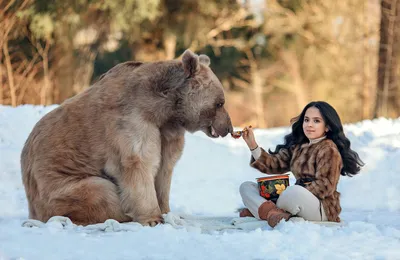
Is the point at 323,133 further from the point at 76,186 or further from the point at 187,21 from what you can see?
the point at 187,21

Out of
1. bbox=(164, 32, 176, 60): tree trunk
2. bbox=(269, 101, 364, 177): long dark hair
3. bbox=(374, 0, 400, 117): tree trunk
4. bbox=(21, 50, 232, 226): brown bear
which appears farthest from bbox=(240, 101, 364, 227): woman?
bbox=(164, 32, 176, 60): tree trunk

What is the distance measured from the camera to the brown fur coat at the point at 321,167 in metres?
5.57

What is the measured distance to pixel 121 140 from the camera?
5379mm

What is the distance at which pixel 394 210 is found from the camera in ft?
24.3

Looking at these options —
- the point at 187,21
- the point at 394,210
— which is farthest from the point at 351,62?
the point at 394,210

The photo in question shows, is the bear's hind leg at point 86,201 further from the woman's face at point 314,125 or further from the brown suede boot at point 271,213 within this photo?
the woman's face at point 314,125

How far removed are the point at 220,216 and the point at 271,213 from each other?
47.8 inches

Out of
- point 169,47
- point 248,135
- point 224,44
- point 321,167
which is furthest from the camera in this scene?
point 224,44

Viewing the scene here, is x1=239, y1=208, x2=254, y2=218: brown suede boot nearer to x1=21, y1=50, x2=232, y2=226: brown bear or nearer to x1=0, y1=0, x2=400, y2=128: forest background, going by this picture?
x1=21, y1=50, x2=232, y2=226: brown bear

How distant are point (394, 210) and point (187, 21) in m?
12.5

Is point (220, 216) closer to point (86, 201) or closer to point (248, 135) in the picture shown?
point (248, 135)

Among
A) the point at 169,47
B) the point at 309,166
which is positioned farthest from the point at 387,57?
the point at 309,166

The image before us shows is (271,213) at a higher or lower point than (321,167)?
lower

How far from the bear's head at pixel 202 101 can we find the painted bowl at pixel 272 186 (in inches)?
23.6
